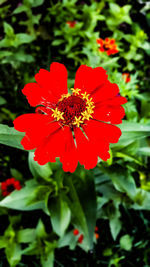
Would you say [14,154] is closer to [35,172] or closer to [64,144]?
[35,172]

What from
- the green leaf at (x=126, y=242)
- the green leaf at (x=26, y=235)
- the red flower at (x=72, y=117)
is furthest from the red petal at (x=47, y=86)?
the green leaf at (x=126, y=242)

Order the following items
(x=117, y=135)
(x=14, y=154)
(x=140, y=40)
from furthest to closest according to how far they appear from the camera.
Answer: (x=140, y=40) → (x=14, y=154) → (x=117, y=135)

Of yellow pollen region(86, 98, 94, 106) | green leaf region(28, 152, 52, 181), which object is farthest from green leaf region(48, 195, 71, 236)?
→ yellow pollen region(86, 98, 94, 106)

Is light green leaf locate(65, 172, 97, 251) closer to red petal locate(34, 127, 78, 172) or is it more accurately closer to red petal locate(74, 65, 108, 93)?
red petal locate(34, 127, 78, 172)

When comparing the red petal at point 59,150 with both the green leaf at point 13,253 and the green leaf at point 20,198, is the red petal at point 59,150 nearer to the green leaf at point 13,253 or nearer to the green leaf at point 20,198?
the green leaf at point 20,198

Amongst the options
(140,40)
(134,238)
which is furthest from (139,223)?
(140,40)

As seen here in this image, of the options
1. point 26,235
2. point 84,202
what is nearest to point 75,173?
point 84,202

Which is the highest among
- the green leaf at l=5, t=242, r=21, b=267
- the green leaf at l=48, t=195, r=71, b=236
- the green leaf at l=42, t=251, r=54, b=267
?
the green leaf at l=48, t=195, r=71, b=236
